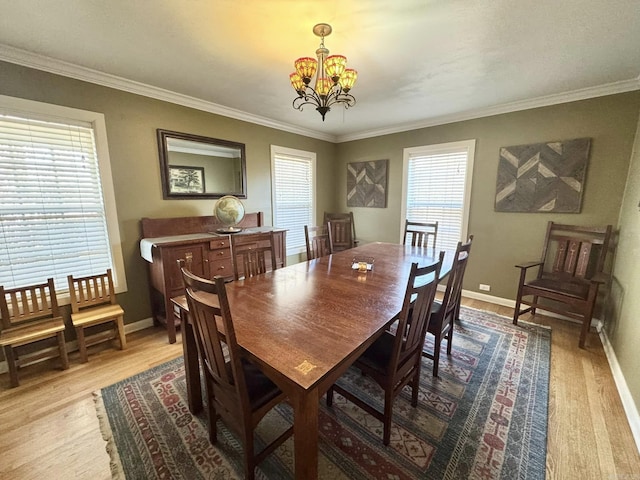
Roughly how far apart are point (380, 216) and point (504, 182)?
69.5 inches

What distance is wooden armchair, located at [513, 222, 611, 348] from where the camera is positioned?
2.46 meters

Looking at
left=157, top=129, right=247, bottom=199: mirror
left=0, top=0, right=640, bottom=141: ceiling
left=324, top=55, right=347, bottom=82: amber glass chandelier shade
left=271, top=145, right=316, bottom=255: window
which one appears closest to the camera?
left=0, top=0, right=640, bottom=141: ceiling

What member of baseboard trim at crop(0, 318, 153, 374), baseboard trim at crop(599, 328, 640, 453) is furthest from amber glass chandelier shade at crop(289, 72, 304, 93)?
baseboard trim at crop(599, 328, 640, 453)

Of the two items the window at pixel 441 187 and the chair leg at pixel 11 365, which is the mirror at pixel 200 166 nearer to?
the chair leg at pixel 11 365

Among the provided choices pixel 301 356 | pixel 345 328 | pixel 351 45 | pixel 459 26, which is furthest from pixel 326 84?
pixel 301 356

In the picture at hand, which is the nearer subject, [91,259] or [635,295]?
[635,295]

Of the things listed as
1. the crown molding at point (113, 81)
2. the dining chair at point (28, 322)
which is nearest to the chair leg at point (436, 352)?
the dining chair at point (28, 322)

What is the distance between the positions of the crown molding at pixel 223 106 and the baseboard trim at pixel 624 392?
7.92 ft

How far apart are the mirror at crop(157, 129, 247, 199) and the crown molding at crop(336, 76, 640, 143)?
231 centimetres

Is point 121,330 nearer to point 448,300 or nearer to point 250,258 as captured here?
point 250,258

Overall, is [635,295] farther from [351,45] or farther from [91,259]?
[91,259]

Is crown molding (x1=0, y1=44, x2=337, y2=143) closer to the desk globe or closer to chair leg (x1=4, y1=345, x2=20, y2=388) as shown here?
the desk globe

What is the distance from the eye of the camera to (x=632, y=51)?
6.27 ft

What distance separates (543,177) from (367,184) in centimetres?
231
